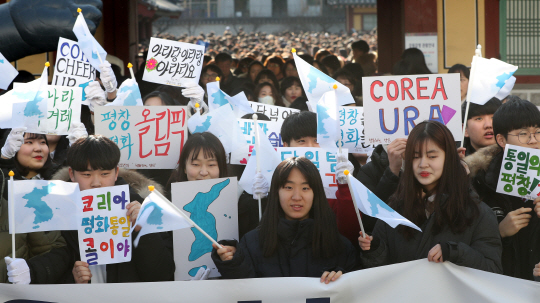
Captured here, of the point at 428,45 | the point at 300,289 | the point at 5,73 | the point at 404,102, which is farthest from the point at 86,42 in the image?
the point at 428,45

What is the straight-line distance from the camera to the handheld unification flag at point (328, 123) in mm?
4039

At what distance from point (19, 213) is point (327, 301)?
63.2 inches

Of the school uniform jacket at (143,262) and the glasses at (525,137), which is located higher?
the glasses at (525,137)

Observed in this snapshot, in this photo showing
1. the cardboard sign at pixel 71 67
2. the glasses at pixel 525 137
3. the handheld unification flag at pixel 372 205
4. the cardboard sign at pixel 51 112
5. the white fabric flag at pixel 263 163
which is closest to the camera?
the handheld unification flag at pixel 372 205

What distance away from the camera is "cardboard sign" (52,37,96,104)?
5168 millimetres

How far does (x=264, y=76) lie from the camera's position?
27.8 ft

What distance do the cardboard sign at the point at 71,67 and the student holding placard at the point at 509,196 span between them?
2.94 meters

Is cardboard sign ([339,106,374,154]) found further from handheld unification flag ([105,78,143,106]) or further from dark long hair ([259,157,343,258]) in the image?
handheld unification flag ([105,78,143,106])

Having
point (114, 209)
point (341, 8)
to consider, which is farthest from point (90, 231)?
point (341, 8)

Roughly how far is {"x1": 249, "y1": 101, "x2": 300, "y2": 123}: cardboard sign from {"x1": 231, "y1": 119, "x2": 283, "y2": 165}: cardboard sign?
1.13ft

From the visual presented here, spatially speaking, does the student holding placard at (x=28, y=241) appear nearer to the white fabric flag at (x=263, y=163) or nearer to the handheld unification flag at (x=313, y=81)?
the white fabric flag at (x=263, y=163)

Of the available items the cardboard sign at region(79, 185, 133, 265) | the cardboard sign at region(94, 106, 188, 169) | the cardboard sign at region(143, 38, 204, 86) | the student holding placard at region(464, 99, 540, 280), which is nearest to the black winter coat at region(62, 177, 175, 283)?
the cardboard sign at region(79, 185, 133, 265)

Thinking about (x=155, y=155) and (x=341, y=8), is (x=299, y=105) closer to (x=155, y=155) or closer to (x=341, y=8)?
(x=155, y=155)

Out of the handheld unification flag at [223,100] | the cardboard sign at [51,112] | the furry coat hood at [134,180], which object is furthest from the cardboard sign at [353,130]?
the cardboard sign at [51,112]
